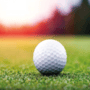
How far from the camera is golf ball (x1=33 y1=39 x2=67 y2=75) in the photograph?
3.67 metres

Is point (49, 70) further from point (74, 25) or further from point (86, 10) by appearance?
point (86, 10)

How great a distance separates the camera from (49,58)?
3686mm

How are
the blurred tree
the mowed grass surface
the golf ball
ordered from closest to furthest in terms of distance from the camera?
→ the mowed grass surface < the golf ball < the blurred tree

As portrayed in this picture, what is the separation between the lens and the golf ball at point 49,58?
3.67 meters

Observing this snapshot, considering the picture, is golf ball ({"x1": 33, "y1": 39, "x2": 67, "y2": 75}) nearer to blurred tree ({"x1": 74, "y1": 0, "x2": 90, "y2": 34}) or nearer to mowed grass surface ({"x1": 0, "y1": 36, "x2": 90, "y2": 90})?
mowed grass surface ({"x1": 0, "y1": 36, "x2": 90, "y2": 90})

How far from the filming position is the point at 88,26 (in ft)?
116

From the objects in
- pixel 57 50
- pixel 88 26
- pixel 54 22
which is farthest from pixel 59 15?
pixel 57 50

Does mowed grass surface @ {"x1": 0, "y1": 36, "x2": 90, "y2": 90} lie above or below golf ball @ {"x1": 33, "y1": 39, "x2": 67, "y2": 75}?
below

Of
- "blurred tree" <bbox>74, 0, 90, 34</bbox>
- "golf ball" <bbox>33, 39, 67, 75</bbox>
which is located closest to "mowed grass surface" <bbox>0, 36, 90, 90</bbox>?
"golf ball" <bbox>33, 39, 67, 75</bbox>

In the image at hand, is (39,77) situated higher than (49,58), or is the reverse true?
(49,58)

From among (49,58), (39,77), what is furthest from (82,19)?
(39,77)

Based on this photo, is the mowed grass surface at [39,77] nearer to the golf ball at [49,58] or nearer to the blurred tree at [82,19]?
the golf ball at [49,58]

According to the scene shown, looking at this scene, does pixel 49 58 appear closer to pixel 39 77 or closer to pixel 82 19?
pixel 39 77

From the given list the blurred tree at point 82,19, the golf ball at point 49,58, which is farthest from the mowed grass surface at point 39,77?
the blurred tree at point 82,19
